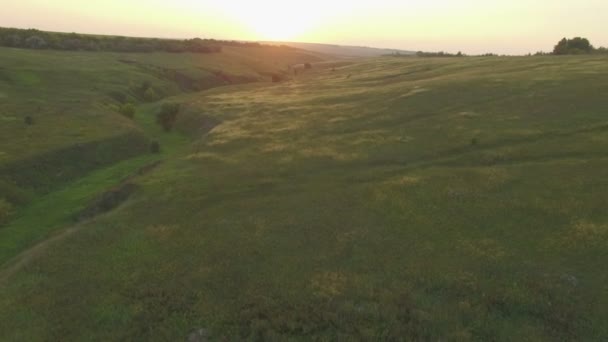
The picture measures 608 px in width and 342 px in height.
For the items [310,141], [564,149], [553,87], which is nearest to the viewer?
[564,149]

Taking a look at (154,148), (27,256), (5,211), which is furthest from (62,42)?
(27,256)

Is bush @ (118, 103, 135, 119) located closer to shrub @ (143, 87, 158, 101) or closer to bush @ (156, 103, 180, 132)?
bush @ (156, 103, 180, 132)

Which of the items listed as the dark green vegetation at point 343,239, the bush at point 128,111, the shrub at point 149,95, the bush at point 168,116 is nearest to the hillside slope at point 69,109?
the shrub at point 149,95

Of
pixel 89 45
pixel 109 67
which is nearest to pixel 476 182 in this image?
pixel 109 67

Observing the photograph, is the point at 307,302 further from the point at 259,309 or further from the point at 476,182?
the point at 476,182

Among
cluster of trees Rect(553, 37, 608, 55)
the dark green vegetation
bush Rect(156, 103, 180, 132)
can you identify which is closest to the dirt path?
the dark green vegetation

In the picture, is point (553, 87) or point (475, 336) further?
point (553, 87)
